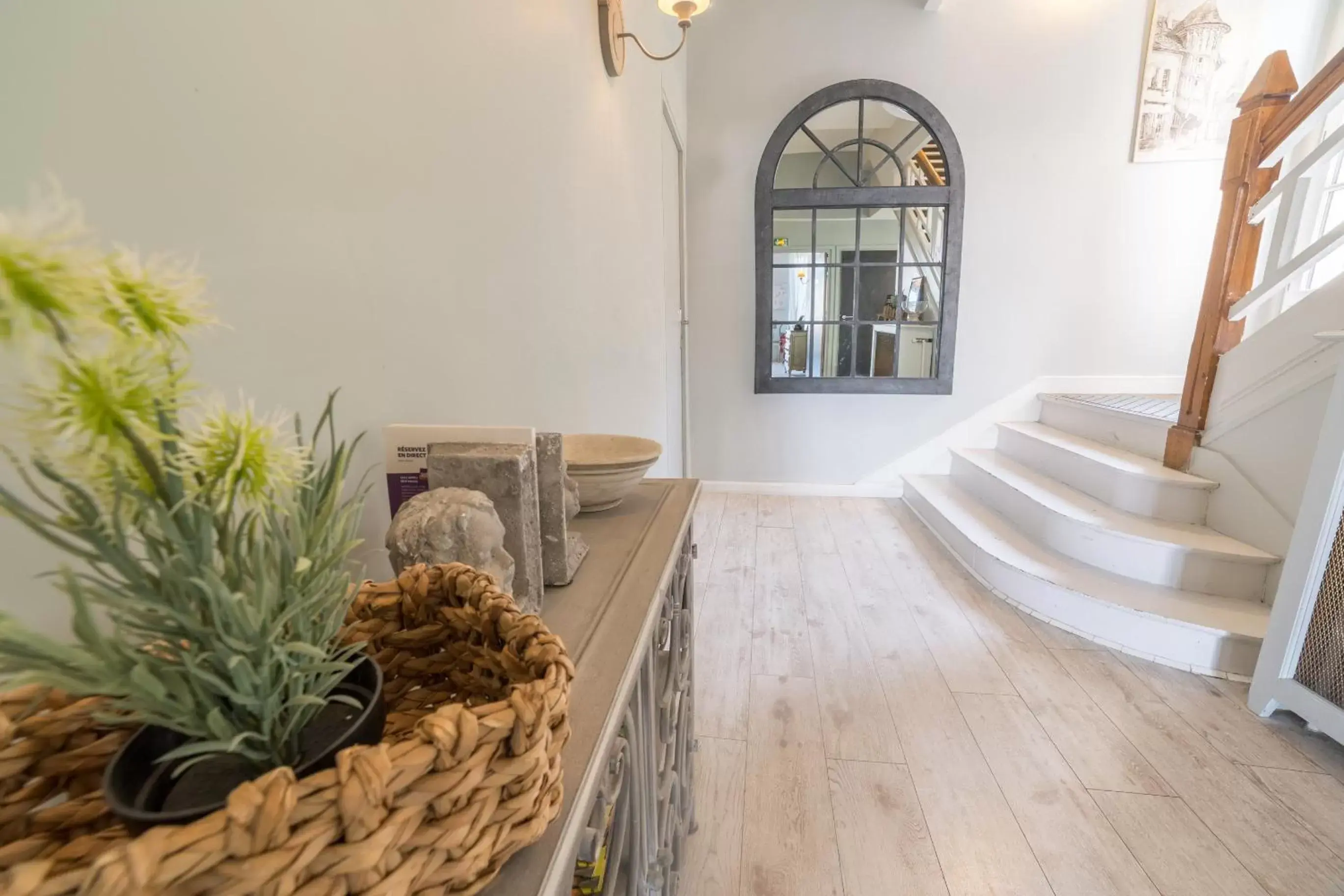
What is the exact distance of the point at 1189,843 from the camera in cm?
125

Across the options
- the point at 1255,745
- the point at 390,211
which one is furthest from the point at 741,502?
the point at 390,211

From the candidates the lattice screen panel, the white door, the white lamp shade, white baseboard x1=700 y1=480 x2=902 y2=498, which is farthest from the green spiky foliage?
white baseboard x1=700 y1=480 x2=902 y2=498

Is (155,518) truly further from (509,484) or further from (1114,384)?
(1114,384)

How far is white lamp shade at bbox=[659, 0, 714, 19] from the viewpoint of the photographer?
160 cm

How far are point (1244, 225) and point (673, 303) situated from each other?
237 centimetres

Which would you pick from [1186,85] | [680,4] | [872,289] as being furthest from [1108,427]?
[680,4]

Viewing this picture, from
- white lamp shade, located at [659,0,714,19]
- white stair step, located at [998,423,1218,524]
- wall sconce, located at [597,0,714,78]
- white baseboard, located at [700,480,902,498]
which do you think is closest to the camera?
wall sconce, located at [597,0,714,78]

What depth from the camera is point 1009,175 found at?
330cm

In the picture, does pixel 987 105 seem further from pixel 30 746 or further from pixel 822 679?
pixel 30 746

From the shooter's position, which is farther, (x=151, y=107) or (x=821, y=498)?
(x=821, y=498)

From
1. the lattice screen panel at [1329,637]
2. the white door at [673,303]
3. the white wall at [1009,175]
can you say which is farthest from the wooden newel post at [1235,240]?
the white door at [673,303]

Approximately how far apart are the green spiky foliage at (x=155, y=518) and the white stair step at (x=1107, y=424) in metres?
3.17

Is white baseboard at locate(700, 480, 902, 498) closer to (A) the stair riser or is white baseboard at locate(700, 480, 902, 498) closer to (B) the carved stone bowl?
(A) the stair riser

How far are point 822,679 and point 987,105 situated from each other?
3303 mm
